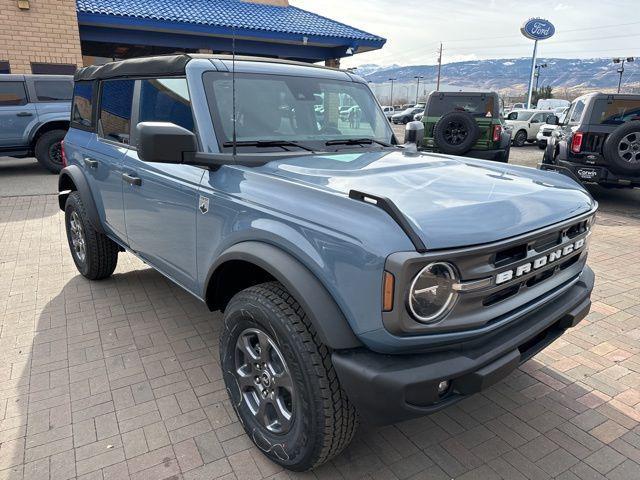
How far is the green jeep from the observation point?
425 inches

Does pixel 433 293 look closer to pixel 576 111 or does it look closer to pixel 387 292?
pixel 387 292

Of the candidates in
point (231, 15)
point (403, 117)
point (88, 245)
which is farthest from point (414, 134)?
point (403, 117)

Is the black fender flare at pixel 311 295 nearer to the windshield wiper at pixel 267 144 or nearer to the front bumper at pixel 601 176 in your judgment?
the windshield wiper at pixel 267 144

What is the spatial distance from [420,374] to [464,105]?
11027mm

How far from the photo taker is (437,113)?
11836mm

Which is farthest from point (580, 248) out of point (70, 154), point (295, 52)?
point (295, 52)

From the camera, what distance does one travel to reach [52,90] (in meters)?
11.1

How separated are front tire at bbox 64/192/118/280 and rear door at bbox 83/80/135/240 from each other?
1.05 feet

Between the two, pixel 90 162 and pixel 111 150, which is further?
pixel 90 162

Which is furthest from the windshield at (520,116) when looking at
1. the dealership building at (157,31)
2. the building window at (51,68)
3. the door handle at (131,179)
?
the door handle at (131,179)

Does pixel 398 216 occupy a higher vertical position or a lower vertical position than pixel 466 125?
lower

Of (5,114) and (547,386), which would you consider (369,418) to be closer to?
(547,386)

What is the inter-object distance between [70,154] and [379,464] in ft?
13.5

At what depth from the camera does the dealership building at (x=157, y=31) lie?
39.7 feet
